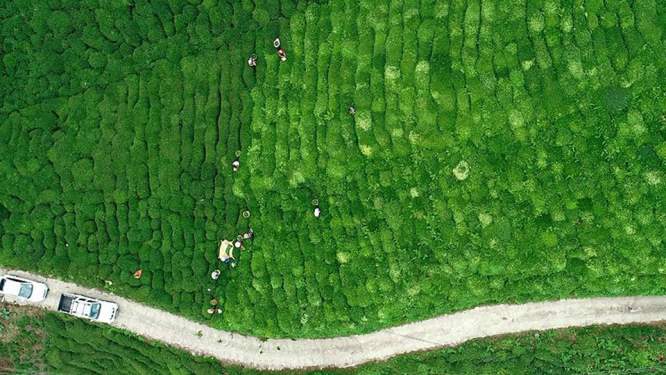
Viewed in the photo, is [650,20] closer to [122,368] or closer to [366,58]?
[366,58]

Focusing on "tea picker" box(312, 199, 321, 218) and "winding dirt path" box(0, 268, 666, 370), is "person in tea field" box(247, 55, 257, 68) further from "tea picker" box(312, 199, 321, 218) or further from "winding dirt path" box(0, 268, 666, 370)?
"winding dirt path" box(0, 268, 666, 370)

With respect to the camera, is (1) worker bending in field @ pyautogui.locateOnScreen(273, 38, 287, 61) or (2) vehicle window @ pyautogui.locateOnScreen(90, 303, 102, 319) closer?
(2) vehicle window @ pyautogui.locateOnScreen(90, 303, 102, 319)

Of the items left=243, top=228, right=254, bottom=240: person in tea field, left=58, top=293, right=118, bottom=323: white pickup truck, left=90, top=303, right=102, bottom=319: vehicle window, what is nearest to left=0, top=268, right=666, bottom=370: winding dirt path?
left=58, top=293, right=118, bottom=323: white pickup truck

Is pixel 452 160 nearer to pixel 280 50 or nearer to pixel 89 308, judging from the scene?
pixel 280 50

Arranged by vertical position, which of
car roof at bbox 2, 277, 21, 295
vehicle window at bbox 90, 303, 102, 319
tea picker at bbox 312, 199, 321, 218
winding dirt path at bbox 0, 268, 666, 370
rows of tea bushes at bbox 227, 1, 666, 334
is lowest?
car roof at bbox 2, 277, 21, 295

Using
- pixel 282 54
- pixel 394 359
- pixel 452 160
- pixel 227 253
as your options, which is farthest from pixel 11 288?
pixel 452 160

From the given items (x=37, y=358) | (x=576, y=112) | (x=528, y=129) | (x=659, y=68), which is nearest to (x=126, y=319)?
(x=37, y=358)

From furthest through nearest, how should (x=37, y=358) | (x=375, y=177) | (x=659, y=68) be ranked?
(x=37, y=358) → (x=375, y=177) → (x=659, y=68)

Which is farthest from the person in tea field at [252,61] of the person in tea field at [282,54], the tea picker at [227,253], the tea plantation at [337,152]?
the tea picker at [227,253]
